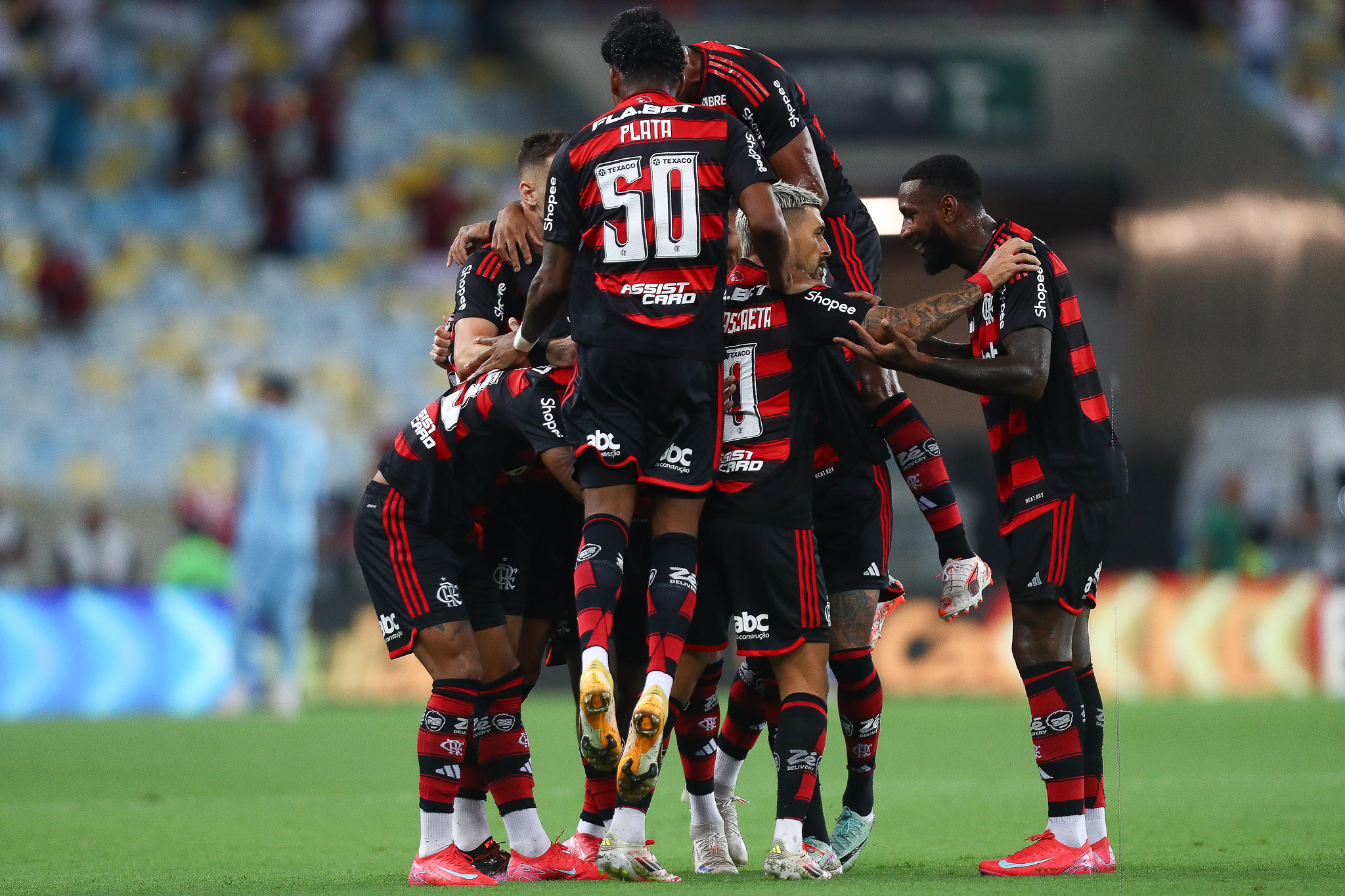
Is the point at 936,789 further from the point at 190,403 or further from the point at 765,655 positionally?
the point at 190,403

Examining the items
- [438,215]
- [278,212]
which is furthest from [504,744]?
[278,212]

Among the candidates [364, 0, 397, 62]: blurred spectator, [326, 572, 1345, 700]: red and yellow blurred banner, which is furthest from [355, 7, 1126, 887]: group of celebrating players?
[364, 0, 397, 62]: blurred spectator

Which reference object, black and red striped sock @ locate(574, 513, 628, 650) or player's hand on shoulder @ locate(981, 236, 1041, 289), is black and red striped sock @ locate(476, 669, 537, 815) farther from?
player's hand on shoulder @ locate(981, 236, 1041, 289)

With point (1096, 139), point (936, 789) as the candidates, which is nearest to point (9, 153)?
point (1096, 139)

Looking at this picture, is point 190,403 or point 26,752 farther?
point 190,403

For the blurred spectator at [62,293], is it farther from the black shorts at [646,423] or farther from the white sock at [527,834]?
the black shorts at [646,423]

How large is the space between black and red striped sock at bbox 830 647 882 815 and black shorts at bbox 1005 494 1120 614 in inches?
23.7

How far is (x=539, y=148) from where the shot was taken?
6.05 meters

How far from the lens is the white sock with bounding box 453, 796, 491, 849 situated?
5.43 metres

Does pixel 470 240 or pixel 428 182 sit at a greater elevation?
pixel 428 182

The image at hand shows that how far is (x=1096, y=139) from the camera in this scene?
19.6 m

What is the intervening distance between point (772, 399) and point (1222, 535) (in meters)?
12.1

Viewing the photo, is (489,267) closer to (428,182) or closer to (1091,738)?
(1091,738)

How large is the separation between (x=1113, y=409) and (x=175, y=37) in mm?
17055
